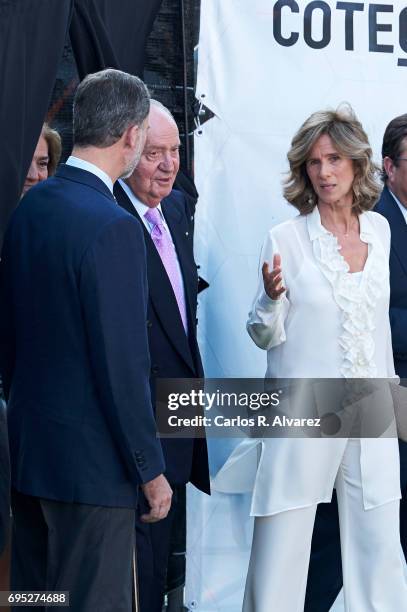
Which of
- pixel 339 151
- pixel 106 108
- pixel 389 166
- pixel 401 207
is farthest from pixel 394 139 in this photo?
pixel 106 108

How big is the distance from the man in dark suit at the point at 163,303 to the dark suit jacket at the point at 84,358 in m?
0.56

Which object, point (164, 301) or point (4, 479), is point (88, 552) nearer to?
point (4, 479)

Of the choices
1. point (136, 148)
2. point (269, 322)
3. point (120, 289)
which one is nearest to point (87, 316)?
point (120, 289)

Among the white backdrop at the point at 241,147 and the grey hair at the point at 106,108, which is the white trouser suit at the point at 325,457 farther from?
the grey hair at the point at 106,108

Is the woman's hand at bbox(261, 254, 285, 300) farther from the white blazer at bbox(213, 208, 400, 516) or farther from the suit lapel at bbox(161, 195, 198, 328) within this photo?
the suit lapel at bbox(161, 195, 198, 328)

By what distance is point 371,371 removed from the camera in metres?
3.24

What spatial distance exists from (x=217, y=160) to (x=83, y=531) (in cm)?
154

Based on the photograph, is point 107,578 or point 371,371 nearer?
point 107,578

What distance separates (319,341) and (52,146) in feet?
3.26

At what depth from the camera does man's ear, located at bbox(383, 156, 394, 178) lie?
12.2 feet

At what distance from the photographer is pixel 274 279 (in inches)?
122

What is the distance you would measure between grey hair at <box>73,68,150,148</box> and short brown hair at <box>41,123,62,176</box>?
2.31 ft

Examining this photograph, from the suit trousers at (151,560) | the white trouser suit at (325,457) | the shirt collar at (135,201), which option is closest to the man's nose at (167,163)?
the shirt collar at (135,201)

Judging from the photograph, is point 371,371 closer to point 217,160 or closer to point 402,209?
point 402,209
